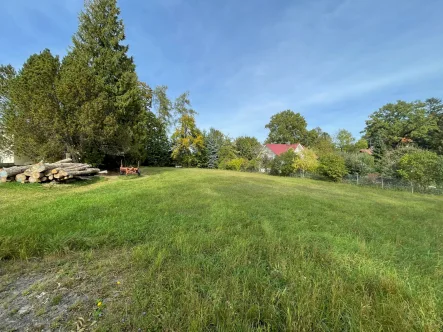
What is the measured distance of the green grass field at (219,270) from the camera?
1.99 m

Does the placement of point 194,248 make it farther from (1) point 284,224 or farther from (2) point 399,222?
(2) point 399,222

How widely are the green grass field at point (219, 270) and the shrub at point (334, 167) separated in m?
16.5

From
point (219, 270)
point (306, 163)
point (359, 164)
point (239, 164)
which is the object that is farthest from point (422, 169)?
point (219, 270)

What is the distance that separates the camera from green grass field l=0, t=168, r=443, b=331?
1.99 metres

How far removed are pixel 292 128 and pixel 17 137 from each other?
53412 mm

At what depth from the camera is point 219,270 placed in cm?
281

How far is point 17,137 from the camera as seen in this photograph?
12.4 meters

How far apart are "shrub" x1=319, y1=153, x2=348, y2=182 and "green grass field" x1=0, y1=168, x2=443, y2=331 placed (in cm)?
1652

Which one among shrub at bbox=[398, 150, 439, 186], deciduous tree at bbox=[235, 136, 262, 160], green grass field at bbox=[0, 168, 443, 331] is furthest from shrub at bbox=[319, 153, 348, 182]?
green grass field at bbox=[0, 168, 443, 331]

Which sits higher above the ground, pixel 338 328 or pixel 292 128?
pixel 292 128

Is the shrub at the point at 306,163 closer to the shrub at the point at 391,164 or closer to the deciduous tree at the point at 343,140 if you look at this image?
the shrub at the point at 391,164

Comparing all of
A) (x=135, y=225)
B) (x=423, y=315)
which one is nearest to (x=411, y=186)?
(x=423, y=315)

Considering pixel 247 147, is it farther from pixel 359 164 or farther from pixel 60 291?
pixel 60 291

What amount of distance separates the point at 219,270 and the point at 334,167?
70.5ft
